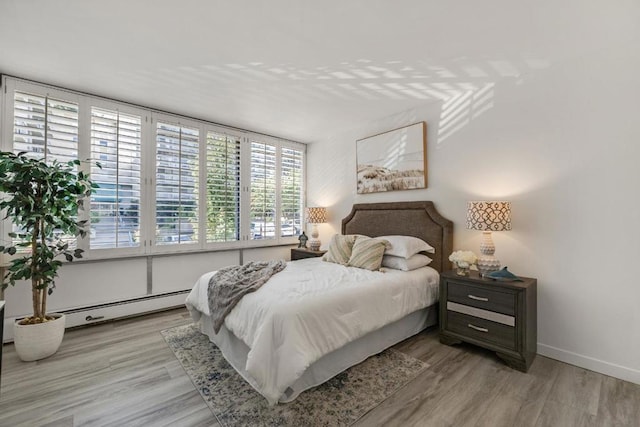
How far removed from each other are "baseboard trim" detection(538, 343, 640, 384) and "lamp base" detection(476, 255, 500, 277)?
0.78 m

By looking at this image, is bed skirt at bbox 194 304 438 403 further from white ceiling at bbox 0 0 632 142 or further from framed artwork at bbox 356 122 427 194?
white ceiling at bbox 0 0 632 142

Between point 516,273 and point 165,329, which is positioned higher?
point 516,273

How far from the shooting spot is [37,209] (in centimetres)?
234

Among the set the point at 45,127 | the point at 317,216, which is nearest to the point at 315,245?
the point at 317,216

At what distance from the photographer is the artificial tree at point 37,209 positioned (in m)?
2.25

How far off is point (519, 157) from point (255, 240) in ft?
11.5

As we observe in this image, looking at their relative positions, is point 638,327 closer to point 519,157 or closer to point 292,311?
point 519,157

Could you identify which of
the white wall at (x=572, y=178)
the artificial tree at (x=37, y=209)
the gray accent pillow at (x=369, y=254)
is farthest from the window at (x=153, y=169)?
the white wall at (x=572, y=178)

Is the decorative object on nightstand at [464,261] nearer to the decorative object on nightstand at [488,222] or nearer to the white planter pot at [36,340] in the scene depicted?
the decorative object on nightstand at [488,222]

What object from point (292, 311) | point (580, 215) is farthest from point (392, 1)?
point (580, 215)

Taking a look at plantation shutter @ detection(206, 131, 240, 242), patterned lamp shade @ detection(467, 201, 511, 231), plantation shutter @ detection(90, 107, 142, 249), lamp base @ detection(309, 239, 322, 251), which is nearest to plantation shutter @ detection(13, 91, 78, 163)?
plantation shutter @ detection(90, 107, 142, 249)

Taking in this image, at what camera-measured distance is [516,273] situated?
263 centimetres

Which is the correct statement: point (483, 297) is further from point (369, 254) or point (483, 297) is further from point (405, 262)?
point (369, 254)

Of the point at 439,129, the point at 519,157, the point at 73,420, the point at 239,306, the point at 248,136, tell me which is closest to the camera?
the point at 73,420
